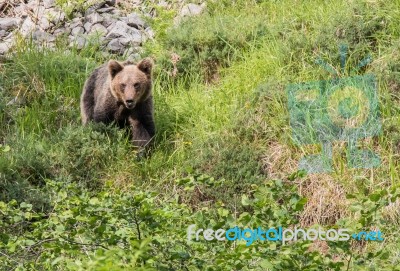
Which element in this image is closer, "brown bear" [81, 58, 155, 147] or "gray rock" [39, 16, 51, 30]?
"brown bear" [81, 58, 155, 147]

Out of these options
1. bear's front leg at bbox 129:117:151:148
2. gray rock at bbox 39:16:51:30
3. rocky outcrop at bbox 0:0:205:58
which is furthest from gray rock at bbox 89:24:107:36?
bear's front leg at bbox 129:117:151:148

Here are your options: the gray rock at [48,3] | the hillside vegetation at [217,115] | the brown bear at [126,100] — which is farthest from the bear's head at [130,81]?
the gray rock at [48,3]

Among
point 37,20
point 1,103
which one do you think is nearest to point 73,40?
point 37,20

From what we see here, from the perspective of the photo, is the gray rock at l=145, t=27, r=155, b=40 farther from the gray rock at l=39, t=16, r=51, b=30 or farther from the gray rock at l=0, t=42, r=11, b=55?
the gray rock at l=0, t=42, r=11, b=55

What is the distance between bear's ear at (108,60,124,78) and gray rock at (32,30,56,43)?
2065 millimetres

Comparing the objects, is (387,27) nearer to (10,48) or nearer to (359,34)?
(359,34)

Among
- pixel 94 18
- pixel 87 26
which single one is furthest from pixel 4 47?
pixel 94 18

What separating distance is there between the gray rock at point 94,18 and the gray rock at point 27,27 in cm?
71

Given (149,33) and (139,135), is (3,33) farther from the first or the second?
(139,135)

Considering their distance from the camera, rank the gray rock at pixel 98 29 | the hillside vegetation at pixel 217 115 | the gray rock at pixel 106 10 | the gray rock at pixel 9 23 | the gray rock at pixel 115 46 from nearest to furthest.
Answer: the hillside vegetation at pixel 217 115
the gray rock at pixel 115 46
the gray rock at pixel 98 29
the gray rock at pixel 9 23
the gray rock at pixel 106 10

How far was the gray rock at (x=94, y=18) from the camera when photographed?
11414mm

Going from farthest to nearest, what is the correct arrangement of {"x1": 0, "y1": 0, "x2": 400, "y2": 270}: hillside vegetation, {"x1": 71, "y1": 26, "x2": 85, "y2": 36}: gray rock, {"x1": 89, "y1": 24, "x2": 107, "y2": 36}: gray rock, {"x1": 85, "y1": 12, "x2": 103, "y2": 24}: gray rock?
{"x1": 85, "y1": 12, "x2": 103, "y2": 24}: gray rock → {"x1": 71, "y1": 26, "x2": 85, "y2": 36}: gray rock → {"x1": 89, "y1": 24, "x2": 107, "y2": 36}: gray rock → {"x1": 0, "y1": 0, "x2": 400, "y2": 270}: hillside vegetation

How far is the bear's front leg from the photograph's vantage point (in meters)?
9.12

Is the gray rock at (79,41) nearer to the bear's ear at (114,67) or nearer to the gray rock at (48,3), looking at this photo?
the gray rock at (48,3)
